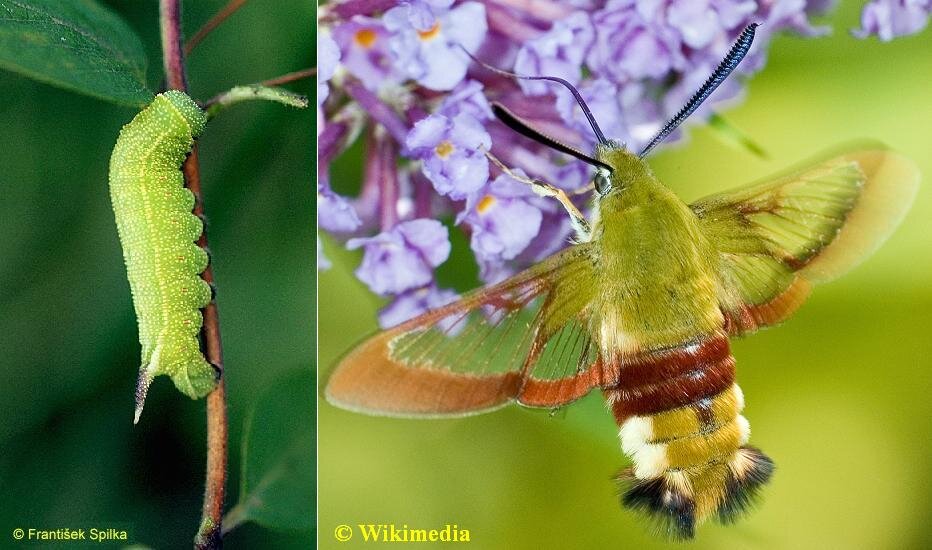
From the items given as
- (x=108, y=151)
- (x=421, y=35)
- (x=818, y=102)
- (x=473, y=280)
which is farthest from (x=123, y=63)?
(x=818, y=102)

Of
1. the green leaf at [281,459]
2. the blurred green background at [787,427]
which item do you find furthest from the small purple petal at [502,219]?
the green leaf at [281,459]

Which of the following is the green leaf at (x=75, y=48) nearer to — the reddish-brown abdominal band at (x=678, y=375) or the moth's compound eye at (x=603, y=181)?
the moth's compound eye at (x=603, y=181)

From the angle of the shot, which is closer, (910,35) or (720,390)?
(720,390)

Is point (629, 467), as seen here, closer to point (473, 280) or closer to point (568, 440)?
point (568, 440)

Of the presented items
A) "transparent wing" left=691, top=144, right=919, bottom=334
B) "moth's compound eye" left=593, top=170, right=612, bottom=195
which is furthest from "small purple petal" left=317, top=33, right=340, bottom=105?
"transparent wing" left=691, top=144, right=919, bottom=334

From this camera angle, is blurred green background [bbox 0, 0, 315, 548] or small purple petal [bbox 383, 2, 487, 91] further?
blurred green background [bbox 0, 0, 315, 548]

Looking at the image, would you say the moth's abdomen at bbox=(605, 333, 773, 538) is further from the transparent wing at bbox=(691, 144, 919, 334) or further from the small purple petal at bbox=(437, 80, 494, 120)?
the small purple petal at bbox=(437, 80, 494, 120)
